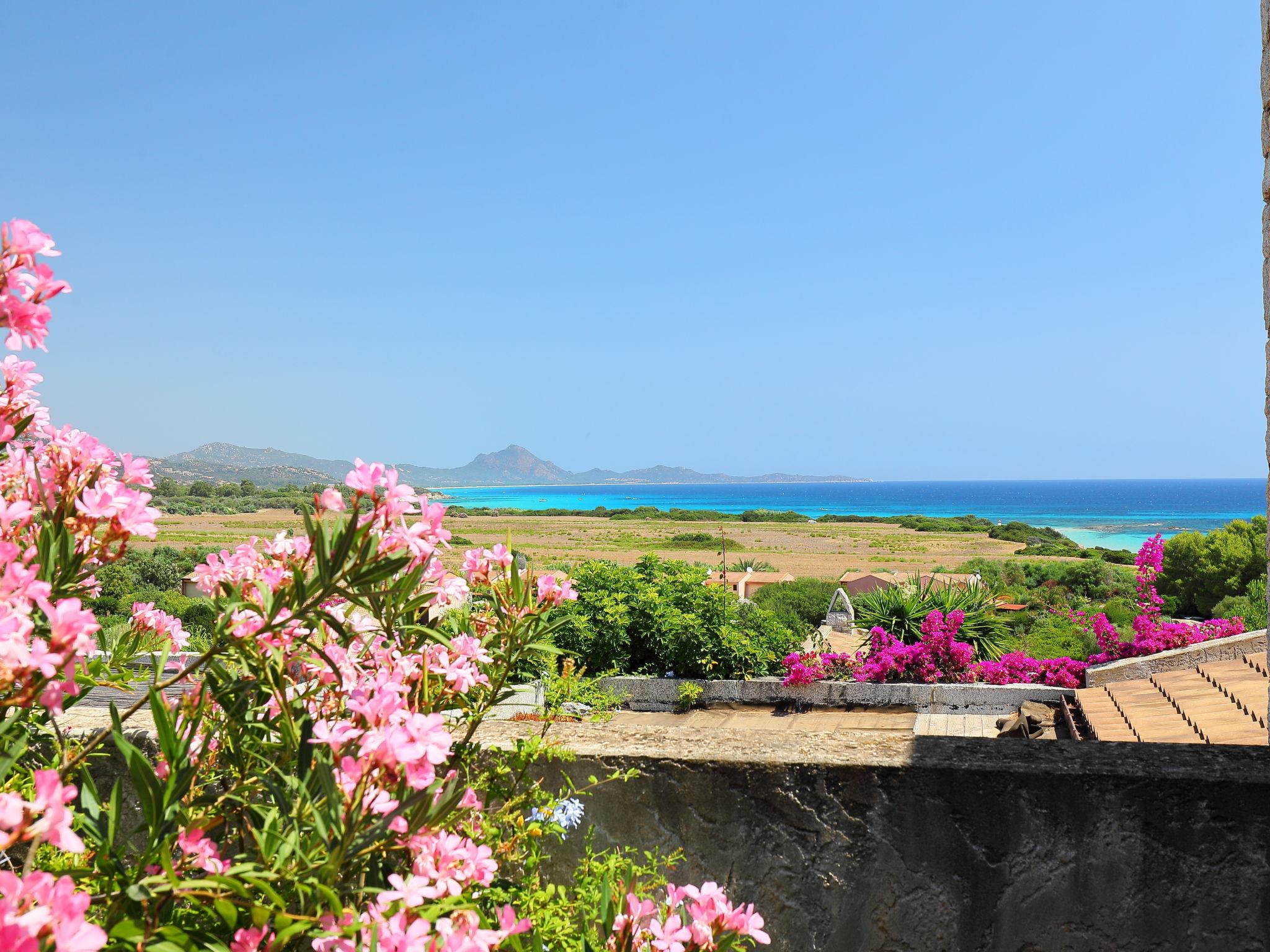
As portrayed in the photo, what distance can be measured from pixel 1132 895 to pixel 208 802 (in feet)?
5.60

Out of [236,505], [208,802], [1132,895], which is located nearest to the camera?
[208,802]

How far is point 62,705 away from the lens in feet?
3.21

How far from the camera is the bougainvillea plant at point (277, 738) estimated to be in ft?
2.78

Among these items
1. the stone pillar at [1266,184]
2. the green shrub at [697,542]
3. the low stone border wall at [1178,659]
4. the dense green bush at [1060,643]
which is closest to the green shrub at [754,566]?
the green shrub at [697,542]

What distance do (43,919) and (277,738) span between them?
0.62 metres

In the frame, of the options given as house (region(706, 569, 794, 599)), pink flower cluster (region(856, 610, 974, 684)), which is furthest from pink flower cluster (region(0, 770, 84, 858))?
house (region(706, 569, 794, 599))

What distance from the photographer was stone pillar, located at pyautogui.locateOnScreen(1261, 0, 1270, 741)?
1964 millimetres

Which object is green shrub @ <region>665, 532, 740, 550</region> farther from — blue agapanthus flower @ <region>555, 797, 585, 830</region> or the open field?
blue agapanthus flower @ <region>555, 797, 585, 830</region>

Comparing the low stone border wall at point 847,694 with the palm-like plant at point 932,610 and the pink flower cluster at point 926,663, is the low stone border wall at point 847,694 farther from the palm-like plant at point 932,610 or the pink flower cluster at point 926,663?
the palm-like plant at point 932,610

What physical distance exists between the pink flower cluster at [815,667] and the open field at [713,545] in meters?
16.9

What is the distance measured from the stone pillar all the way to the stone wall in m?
0.76

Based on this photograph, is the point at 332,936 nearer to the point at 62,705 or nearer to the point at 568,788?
the point at 62,705

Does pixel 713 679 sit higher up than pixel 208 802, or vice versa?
pixel 208 802

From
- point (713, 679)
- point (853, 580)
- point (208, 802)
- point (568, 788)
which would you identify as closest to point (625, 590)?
point (713, 679)
